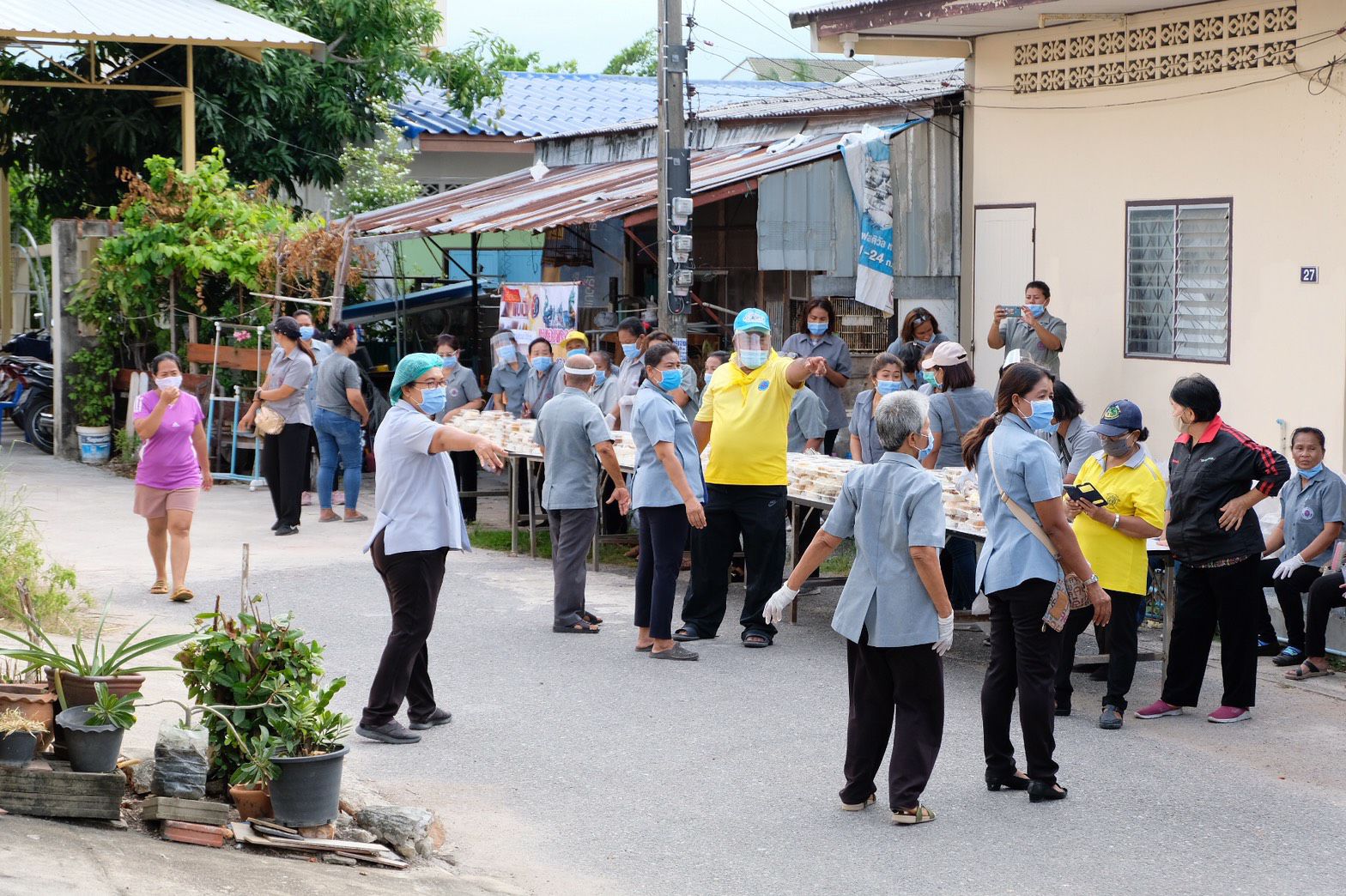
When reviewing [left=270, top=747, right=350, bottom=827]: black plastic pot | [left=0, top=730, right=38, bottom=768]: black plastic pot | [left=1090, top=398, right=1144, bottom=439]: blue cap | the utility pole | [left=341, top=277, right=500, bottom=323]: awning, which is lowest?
[left=270, top=747, right=350, bottom=827]: black plastic pot

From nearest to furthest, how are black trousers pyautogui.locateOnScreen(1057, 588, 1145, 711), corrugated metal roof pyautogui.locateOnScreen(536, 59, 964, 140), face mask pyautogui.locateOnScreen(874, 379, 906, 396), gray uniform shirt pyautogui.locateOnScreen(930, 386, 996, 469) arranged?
black trousers pyautogui.locateOnScreen(1057, 588, 1145, 711), gray uniform shirt pyautogui.locateOnScreen(930, 386, 996, 469), face mask pyautogui.locateOnScreen(874, 379, 906, 396), corrugated metal roof pyautogui.locateOnScreen(536, 59, 964, 140)

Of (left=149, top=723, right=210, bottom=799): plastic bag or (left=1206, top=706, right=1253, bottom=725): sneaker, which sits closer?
(left=149, top=723, right=210, bottom=799): plastic bag

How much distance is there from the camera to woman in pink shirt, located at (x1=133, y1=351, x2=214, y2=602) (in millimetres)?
10609

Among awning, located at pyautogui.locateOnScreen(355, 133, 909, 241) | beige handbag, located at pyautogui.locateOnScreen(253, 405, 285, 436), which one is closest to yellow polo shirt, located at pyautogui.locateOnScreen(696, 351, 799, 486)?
awning, located at pyautogui.locateOnScreen(355, 133, 909, 241)

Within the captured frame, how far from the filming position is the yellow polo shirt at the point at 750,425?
9.45 meters

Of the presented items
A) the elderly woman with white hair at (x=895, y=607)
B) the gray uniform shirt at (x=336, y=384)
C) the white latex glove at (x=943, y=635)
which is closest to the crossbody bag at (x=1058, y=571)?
the elderly woman with white hair at (x=895, y=607)

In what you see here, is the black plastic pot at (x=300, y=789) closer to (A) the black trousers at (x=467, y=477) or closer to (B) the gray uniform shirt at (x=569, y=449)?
(B) the gray uniform shirt at (x=569, y=449)

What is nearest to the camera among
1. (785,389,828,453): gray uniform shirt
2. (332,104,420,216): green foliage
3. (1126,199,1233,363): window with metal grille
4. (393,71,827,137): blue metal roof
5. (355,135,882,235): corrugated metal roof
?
(785,389,828,453): gray uniform shirt

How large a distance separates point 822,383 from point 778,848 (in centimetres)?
808

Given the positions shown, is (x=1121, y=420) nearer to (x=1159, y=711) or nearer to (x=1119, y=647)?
(x=1119, y=647)

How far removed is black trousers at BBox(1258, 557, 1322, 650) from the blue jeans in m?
7.94

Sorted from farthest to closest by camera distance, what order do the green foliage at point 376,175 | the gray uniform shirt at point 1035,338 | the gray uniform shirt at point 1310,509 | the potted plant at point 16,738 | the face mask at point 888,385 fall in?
the green foliage at point 376,175 < the gray uniform shirt at point 1035,338 < the face mask at point 888,385 < the gray uniform shirt at point 1310,509 < the potted plant at point 16,738

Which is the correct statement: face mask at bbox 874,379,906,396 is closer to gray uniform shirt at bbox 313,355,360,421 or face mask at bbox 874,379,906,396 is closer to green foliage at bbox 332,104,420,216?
gray uniform shirt at bbox 313,355,360,421

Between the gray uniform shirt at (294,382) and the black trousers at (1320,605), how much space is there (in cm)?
876
